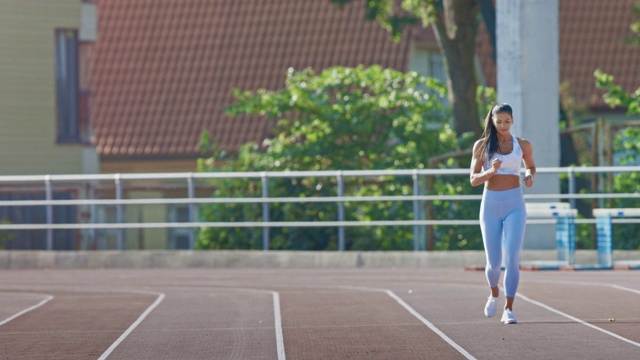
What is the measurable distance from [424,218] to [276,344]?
1246cm

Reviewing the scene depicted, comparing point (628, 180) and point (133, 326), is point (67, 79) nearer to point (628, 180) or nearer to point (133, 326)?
point (628, 180)

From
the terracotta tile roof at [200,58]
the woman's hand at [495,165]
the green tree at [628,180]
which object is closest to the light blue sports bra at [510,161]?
the woman's hand at [495,165]

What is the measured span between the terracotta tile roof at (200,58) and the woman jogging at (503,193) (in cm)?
3087

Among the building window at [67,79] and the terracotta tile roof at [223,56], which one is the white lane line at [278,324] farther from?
the terracotta tile roof at [223,56]

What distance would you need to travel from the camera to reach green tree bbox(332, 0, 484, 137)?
102ft

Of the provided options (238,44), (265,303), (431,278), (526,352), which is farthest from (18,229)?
(238,44)

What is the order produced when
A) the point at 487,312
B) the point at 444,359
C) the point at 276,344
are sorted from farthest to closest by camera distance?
the point at 487,312 → the point at 276,344 → the point at 444,359

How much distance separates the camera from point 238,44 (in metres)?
47.8

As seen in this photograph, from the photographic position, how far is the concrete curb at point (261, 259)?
78.2 ft

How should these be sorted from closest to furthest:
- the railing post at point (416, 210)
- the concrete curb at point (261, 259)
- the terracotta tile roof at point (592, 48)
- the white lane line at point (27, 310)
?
the white lane line at point (27, 310) < the concrete curb at point (261, 259) < the railing post at point (416, 210) < the terracotta tile roof at point (592, 48)

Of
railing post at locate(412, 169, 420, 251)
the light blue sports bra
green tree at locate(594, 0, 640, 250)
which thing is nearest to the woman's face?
the light blue sports bra

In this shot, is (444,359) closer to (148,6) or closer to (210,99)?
(210,99)

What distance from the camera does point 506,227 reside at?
1400 centimetres

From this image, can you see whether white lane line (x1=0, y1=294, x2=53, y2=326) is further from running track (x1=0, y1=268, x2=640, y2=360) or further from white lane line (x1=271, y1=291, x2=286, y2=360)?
white lane line (x1=271, y1=291, x2=286, y2=360)
